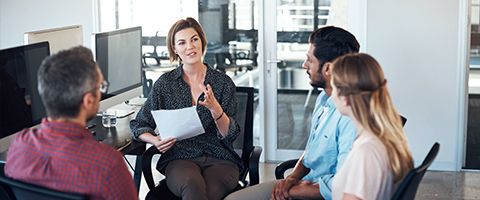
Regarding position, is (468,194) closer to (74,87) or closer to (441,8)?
(441,8)

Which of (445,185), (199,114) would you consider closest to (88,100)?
(199,114)

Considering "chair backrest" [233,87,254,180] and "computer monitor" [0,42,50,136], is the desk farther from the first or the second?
"chair backrest" [233,87,254,180]

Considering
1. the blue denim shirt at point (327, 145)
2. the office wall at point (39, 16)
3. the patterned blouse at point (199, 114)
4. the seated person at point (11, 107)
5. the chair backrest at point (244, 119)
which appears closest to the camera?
the blue denim shirt at point (327, 145)

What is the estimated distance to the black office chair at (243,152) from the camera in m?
3.24

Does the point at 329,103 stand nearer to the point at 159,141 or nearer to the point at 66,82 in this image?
the point at 159,141

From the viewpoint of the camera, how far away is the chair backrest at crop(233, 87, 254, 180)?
3602 mm

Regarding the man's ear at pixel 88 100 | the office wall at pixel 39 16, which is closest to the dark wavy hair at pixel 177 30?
the man's ear at pixel 88 100

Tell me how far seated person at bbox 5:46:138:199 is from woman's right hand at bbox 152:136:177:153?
1247mm

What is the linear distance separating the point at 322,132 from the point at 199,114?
755 mm

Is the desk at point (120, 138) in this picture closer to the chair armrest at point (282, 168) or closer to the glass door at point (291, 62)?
the chair armrest at point (282, 168)

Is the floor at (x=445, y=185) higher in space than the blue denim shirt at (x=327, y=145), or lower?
lower

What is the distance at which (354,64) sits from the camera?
7.11 feet

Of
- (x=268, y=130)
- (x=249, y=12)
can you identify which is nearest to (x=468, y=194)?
(x=268, y=130)

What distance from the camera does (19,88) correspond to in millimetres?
2982
